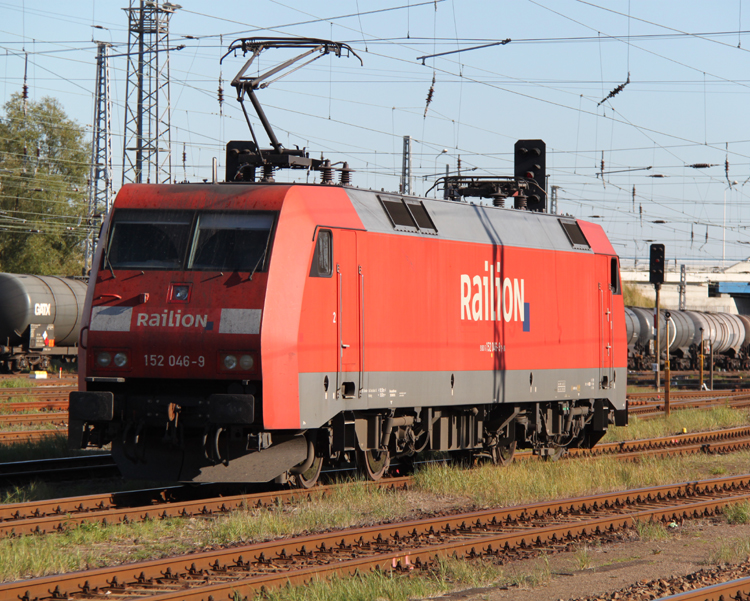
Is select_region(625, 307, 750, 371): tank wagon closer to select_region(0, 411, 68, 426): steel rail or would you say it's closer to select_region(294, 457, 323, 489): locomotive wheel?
select_region(0, 411, 68, 426): steel rail

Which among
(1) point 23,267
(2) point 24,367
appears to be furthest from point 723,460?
(1) point 23,267

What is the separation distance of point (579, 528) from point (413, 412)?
3.28 meters

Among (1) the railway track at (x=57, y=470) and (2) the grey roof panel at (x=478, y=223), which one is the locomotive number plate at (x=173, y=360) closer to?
(2) the grey roof panel at (x=478, y=223)

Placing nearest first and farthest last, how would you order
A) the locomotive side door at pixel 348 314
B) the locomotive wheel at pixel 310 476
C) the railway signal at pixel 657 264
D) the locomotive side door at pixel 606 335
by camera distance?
the locomotive side door at pixel 348 314
the locomotive wheel at pixel 310 476
the locomotive side door at pixel 606 335
the railway signal at pixel 657 264

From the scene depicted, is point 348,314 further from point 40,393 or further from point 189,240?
point 40,393

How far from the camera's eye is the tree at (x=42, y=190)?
2159 inches

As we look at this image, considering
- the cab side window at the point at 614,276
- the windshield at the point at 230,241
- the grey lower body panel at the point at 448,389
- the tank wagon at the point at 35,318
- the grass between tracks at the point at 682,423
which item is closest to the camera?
the windshield at the point at 230,241

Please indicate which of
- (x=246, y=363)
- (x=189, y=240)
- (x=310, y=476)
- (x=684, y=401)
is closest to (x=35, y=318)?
(x=684, y=401)

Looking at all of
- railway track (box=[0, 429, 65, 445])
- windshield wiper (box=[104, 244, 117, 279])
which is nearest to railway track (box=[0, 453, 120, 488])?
railway track (box=[0, 429, 65, 445])

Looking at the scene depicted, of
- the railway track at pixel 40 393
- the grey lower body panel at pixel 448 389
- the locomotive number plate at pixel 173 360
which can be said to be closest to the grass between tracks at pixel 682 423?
the grey lower body panel at pixel 448 389

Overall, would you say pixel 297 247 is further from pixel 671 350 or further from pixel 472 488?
pixel 671 350

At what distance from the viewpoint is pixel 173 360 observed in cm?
1031

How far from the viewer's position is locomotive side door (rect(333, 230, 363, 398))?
11.0 metres

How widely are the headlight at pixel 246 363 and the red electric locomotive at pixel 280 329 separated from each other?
0.4 inches
